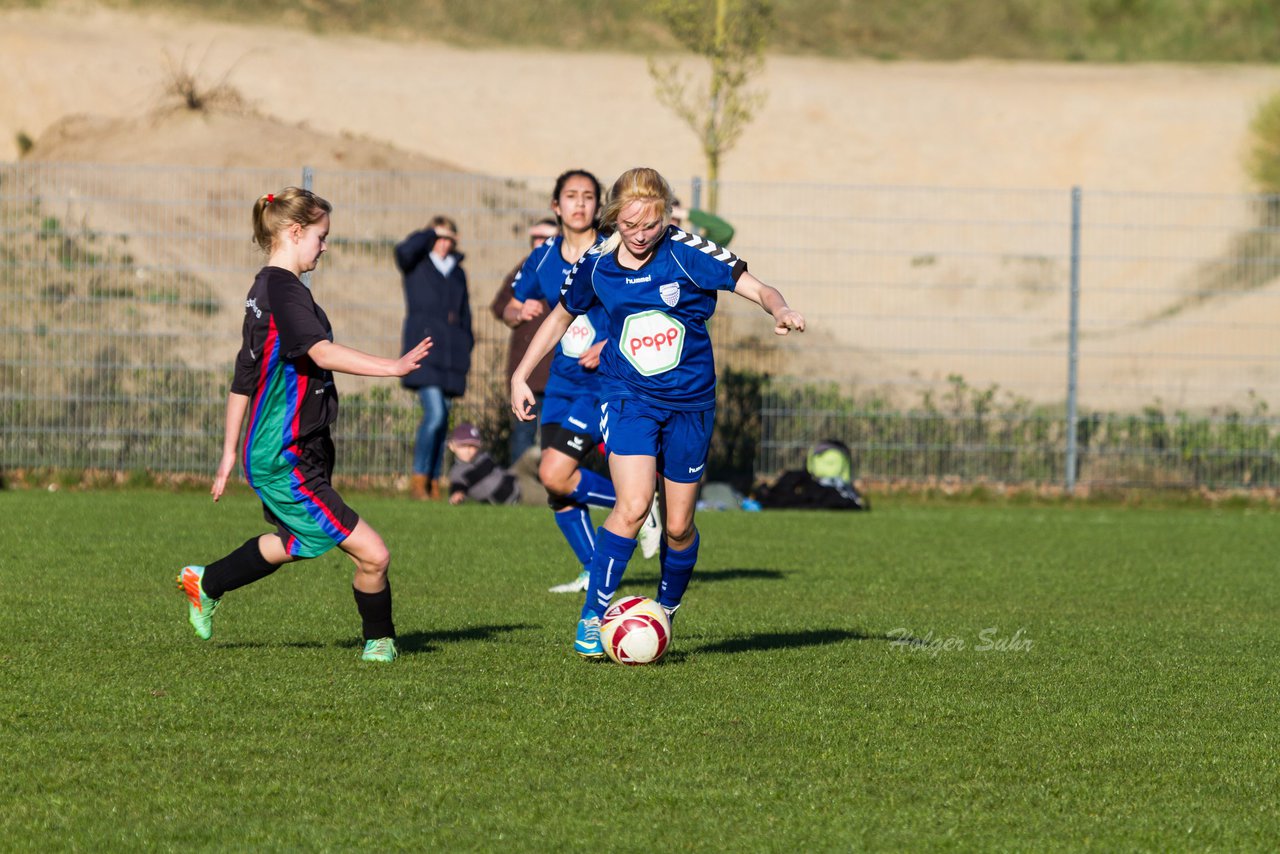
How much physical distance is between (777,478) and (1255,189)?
26952 millimetres

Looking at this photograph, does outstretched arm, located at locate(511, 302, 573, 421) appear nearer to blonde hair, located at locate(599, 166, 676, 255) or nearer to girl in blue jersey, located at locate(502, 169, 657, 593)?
blonde hair, located at locate(599, 166, 676, 255)

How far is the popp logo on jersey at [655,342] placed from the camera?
21.1 ft

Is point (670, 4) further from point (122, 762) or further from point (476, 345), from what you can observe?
point (122, 762)

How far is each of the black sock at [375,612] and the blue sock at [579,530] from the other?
2.28 meters

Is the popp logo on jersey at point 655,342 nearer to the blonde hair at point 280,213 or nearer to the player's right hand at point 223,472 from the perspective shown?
the blonde hair at point 280,213

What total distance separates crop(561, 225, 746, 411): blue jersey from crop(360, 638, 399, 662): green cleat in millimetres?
1279

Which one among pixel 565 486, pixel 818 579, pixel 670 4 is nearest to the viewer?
pixel 565 486

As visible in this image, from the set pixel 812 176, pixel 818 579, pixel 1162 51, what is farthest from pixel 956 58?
pixel 818 579

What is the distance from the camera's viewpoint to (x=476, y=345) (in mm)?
15180

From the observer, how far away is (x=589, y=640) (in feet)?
21.1

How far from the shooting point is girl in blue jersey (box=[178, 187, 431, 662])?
597 centimetres

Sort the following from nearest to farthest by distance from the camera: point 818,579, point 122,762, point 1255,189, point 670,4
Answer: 1. point 122,762
2. point 818,579
3. point 670,4
4. point 1255,189

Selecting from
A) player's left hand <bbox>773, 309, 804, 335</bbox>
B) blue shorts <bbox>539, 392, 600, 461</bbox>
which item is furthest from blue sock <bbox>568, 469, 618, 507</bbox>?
player's left hand <bbox>773, 309, 804, 335</bbox>

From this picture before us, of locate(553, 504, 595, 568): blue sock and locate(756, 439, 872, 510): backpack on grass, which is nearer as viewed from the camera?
locate(553, 504, 595, 568): blue sock
